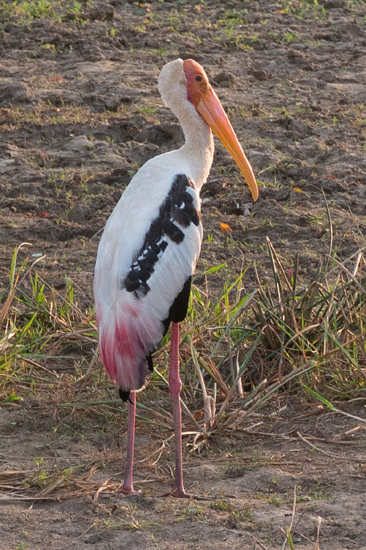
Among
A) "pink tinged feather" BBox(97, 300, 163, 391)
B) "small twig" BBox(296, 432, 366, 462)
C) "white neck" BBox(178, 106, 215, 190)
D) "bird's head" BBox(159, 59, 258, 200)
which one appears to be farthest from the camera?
"bird's head" BBox(159, 59, 258, 200)

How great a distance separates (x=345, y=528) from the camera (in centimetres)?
313

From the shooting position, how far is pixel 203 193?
6371mm

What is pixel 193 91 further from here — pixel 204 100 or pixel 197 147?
pixel 197 147

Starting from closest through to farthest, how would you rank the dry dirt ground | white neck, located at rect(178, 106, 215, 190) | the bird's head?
the dry dirt ground < white neck, located at rect(178, 106, 215, 190) < the bird's head

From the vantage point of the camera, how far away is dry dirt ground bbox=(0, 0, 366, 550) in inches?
129

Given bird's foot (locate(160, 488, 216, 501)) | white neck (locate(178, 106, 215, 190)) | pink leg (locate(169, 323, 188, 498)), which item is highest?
white neck (locate(178, 106, 215, 190))

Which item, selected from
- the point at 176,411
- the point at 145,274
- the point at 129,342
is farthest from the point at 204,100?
the point at 176,411

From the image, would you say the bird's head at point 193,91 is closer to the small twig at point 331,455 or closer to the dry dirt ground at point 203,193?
the small twig at point 331,455

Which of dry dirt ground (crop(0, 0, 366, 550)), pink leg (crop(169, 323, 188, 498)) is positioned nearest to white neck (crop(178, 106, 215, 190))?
pink leg (crop(169, 323, 188, 498))

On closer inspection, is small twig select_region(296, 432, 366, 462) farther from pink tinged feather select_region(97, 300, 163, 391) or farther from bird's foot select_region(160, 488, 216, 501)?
pink tinged feather select_region(97, 300, 163, 391)

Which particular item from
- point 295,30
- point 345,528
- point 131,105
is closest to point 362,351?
point 345,528

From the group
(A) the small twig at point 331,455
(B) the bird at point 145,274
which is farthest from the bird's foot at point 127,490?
(A) the small twig at point 331,455

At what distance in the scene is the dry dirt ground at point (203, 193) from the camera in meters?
3.27

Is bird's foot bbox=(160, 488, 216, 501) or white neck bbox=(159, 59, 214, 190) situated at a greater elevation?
white neck bbox=(159, 59, 214, 190)
